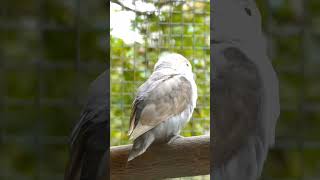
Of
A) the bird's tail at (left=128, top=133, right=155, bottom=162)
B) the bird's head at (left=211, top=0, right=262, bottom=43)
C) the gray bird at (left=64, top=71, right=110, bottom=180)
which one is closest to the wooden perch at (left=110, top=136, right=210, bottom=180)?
the bird's tail at (left=128, top=133, right=155, bottom=162)

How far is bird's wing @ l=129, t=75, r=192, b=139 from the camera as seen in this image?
1.08 m

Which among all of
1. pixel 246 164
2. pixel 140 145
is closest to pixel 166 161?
pixel 140 145

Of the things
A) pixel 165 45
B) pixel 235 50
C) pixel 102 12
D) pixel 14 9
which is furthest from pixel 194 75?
pixel 14 9

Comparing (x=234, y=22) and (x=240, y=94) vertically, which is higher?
(x=234, y=22)

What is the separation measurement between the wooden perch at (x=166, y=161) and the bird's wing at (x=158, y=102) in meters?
0.06

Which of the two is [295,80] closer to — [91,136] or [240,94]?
[240,94]

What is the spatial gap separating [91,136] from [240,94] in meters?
0.30

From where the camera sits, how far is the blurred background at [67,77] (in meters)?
0.89

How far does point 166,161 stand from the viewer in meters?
1.09

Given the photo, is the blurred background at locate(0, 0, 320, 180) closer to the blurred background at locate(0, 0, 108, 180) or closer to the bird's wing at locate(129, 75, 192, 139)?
the blurred background at locate(0, 0, 108, 180)

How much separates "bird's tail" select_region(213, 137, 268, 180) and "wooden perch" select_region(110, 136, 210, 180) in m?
0.15

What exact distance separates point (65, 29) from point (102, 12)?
0.08m

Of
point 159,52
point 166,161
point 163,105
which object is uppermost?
point 159,52

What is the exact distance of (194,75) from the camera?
4.08 feet
